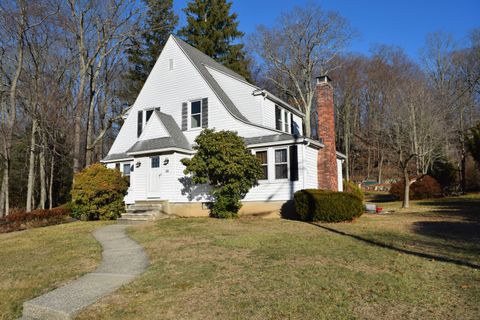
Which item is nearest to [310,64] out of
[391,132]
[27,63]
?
[391,132]

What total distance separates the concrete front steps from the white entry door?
1.39 ft

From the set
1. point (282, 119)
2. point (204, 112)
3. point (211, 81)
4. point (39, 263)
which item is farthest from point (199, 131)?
point (39, 263)

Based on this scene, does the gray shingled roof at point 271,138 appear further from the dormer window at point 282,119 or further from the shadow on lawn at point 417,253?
the shadow on lawn at point 417,253

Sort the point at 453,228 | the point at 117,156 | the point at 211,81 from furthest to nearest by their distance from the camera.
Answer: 1. the point at 117,156
2. the point at 211,81
3. the point at 453,228

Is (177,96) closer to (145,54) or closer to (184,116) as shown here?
(184,116)

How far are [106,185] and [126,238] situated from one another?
5770 millimetres

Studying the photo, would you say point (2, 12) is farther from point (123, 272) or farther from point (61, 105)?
point (123, 272)

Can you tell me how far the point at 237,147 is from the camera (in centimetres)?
1415

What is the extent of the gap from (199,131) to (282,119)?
5437 mm

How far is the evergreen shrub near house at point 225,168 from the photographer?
45.0ft

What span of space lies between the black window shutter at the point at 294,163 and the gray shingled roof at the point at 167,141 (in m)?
5.23

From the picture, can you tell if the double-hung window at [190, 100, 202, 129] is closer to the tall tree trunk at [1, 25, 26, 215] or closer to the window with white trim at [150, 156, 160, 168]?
the window with white trim at [150, 156, 160, 168]

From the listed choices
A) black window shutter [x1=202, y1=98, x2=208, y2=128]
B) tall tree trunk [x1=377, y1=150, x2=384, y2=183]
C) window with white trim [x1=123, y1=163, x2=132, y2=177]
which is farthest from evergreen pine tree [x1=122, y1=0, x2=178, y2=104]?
tall tree trunk [x1=377, y1=150, x2=384, y2=183]

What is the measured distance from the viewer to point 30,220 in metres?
15.9
